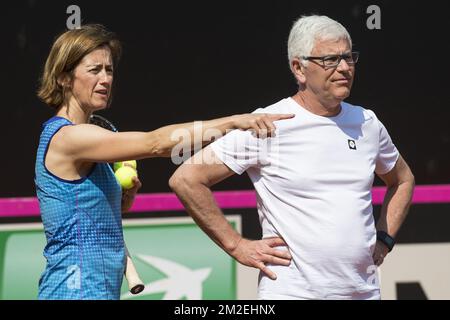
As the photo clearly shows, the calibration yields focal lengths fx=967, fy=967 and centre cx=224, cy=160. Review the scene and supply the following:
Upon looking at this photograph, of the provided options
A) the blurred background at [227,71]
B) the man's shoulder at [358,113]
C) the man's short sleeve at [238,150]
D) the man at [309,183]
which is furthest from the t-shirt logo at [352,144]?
the blurred background at [227,71]

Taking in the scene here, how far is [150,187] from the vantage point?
18.4 feet

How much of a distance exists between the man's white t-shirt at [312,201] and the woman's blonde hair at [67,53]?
589 millimetres

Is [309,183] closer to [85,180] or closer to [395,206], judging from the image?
[395,206]

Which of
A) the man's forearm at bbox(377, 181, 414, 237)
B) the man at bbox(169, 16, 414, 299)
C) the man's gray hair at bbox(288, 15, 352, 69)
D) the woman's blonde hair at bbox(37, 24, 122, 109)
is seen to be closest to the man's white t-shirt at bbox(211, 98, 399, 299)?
the man at bbox(169, 16, 414, 299)

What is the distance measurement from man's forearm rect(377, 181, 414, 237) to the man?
36 centimetres

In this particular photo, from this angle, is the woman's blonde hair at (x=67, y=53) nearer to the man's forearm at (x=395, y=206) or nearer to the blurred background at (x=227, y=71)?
the man's forearm at (x=395, y=206)

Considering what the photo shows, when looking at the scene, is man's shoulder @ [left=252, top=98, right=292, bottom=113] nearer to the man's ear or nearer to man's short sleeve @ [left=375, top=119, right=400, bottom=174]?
the man's ear

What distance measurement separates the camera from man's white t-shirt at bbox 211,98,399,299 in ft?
11.7

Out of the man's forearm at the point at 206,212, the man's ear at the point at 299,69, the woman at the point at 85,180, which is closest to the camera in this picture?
the woman at the point at 85,180

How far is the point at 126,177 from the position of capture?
380 centimetres

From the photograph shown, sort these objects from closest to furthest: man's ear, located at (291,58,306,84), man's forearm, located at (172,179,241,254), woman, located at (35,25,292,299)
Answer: woman, located at (35,25,292,299) → man's forearm, located at (172,179,241,254) → man's ear, located at (291,58,306,84)

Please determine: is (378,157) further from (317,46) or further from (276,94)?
(276,94)

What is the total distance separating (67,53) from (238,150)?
2.38ft

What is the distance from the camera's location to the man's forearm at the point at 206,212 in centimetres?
368
